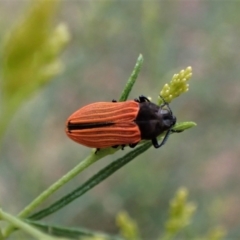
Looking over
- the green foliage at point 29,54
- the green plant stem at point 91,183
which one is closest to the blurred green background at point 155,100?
the green foliage at point 29,54

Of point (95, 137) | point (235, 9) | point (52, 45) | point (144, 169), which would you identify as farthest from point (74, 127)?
point (235, 9)

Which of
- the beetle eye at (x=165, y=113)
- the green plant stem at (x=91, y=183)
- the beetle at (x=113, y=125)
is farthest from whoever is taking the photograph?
the beetle eye at (x=165, y=113)

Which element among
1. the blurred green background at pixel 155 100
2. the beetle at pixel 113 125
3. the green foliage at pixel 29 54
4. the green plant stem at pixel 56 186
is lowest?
the green plant stem at pixel 56 186

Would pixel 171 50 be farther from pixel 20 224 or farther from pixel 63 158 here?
pixel 20 224

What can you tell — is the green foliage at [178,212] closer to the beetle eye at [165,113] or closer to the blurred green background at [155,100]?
the beetle eye at [165,113]

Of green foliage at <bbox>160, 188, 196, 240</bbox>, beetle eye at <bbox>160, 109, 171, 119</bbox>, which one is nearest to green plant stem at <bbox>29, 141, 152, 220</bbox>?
green foliage at <bbox>160, 188, 196, 240</bbox>

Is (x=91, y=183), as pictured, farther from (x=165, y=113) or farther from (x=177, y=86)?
(x=165, y=113)

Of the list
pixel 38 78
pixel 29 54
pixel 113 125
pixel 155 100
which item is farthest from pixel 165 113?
pixel 155 100

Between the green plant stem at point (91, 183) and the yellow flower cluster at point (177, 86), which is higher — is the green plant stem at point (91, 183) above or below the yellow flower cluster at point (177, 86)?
below
